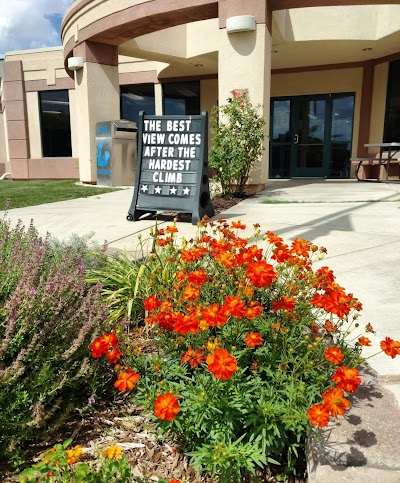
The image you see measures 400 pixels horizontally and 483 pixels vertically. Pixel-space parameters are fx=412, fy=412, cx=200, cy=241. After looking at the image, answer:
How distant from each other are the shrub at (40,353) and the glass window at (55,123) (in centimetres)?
1620

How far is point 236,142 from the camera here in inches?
313

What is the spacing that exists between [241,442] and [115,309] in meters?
1.33

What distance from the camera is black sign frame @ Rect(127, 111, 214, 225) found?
565 cm

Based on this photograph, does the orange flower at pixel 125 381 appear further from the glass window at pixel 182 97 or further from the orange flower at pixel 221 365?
the glass window at pixel 182 97

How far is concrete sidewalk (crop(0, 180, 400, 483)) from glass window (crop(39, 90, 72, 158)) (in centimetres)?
876

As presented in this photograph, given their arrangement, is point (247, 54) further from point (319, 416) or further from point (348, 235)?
point (319, 416)

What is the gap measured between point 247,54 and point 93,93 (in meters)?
5.29

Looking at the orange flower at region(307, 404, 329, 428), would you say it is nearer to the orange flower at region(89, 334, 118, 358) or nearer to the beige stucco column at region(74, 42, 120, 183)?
the orange flower at region(89, 334, 118, 358)

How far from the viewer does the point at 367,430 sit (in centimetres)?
152

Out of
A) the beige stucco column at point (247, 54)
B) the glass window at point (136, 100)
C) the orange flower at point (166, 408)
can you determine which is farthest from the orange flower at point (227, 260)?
the glass window at point (136, 100)

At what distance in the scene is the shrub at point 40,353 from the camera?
1.56 metres

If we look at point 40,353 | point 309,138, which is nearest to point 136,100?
point 309,138

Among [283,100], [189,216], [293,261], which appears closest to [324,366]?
[293,261]

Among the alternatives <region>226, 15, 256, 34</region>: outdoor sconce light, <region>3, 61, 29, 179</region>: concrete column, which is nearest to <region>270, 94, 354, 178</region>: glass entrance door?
<region>226, 15, 256, 34</region>: outdoor sconce light
